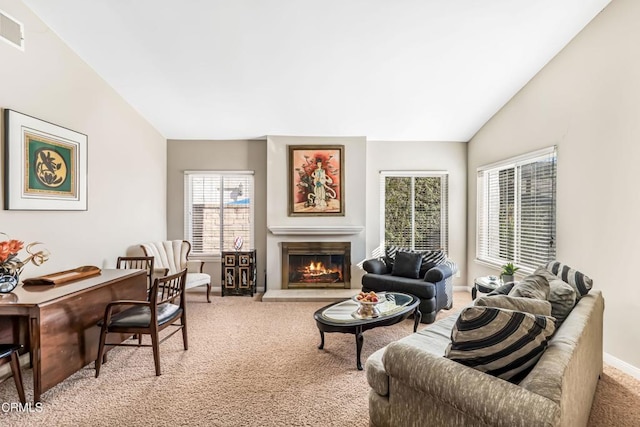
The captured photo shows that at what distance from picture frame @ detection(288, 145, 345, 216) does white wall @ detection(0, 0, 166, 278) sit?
7.27 feet

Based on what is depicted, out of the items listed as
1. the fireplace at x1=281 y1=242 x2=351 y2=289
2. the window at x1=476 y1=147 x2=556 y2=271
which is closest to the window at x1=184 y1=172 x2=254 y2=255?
the fireplace at x1=281 y1=242 x2=351 y2=289

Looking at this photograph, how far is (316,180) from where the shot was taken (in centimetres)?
523

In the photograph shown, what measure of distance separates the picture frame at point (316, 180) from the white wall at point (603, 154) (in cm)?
281

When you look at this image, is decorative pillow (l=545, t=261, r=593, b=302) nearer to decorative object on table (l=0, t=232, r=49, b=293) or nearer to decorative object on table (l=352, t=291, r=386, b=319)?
decorative object on table (l=352, t=291, r=386, b=319)

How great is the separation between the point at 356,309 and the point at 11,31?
3766 millimetres

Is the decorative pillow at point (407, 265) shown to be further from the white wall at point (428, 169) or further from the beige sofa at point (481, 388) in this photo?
the beige sofa at point (481, 388)

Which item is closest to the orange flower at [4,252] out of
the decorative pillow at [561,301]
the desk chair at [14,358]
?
the desk chair at [14,358]

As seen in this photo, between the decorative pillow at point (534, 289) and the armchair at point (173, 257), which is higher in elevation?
the decorative pillow at point (534, 289)

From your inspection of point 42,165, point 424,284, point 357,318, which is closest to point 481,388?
point 357,318

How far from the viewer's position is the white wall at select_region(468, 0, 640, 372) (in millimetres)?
2631

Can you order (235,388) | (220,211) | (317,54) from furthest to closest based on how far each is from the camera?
(220,211) → (317,54) → (235,388)

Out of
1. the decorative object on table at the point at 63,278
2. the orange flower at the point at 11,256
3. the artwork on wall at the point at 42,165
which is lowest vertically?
the decorative object on table at the point at 63,278

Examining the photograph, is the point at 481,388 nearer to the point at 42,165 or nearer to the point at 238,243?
the point at 42,165

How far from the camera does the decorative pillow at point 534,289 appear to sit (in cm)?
197
